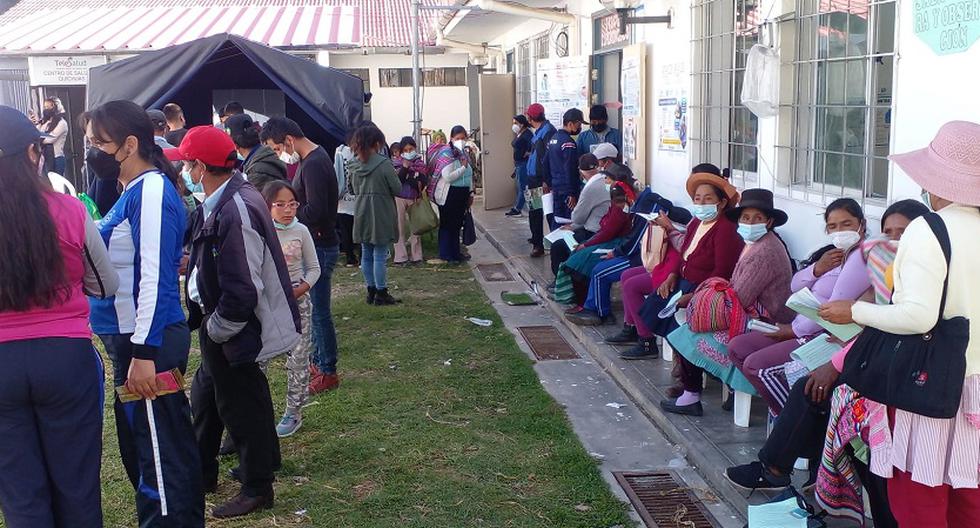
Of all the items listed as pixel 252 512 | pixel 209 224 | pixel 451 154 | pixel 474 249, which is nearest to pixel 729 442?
pixel 252 512

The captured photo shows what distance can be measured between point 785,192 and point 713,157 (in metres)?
1.41

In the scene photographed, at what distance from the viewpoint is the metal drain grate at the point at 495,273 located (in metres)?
10.1

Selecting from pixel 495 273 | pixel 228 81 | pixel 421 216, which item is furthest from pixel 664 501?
pixel 228 81

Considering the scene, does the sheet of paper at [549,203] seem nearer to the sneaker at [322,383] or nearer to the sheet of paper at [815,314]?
the sneaker at [322,383]

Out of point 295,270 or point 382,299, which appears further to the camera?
point 382,299

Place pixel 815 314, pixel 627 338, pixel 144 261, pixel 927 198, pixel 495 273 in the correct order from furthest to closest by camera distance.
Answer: pixel 495 273 → pixel 627 338 → pixel 815 314 → pixel 144 261 → pixel 927 198

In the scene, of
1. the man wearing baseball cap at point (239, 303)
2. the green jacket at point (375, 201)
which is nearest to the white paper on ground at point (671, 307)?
the man wearing baseball cap at point (239, 303)

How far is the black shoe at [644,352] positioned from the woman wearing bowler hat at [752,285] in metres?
1.33

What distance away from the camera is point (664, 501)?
4359 mm

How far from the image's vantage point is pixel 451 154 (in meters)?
10.6

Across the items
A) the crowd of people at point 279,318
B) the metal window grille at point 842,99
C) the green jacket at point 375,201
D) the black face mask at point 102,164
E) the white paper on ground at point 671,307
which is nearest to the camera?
the crowd of people at point 279,318

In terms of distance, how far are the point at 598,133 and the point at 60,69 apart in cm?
1389

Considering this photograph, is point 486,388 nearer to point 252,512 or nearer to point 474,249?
point 252,512

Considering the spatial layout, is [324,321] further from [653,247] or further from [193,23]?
[193,23]
